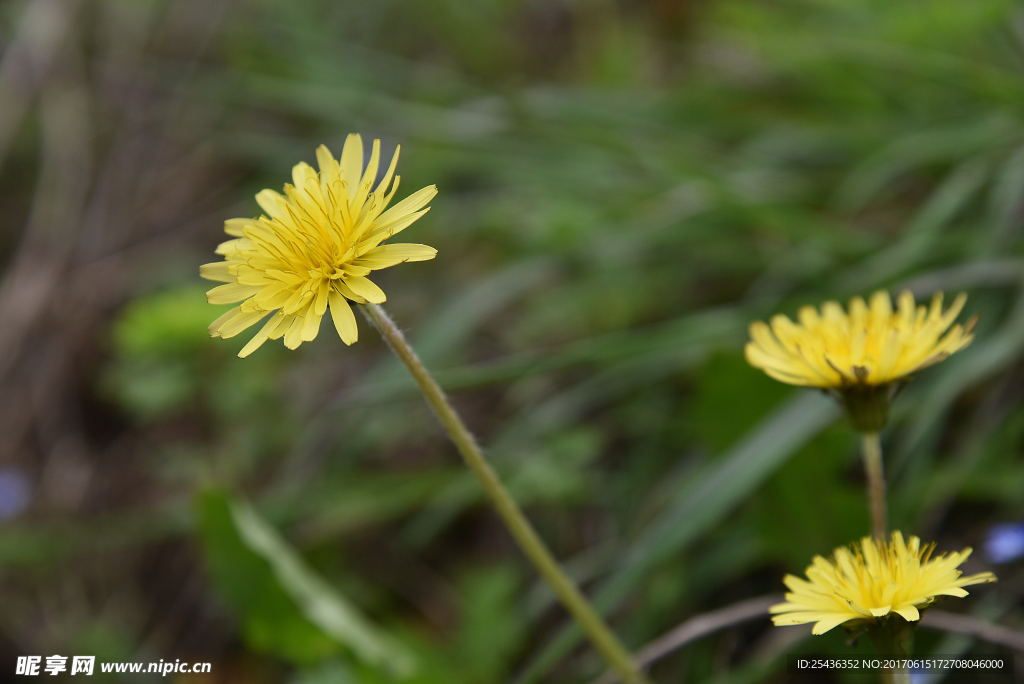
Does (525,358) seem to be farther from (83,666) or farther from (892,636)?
(83,666)

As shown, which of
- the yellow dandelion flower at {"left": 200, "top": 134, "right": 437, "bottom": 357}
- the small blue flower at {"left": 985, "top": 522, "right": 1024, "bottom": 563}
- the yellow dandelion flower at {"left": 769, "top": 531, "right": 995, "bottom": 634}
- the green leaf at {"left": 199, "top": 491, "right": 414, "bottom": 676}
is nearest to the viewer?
the yellow dandelion flower at {"left": 769, "top": 531, "right": 995, "bottom": 634}

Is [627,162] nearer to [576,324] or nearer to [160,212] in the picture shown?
[576,324]

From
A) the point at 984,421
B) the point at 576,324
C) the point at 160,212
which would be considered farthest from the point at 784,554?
the point at 160,212

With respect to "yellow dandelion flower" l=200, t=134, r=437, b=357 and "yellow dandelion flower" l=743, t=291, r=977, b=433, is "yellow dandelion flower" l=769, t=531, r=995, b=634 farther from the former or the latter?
"yellow dandelion flower" l=200, t=134, r=437, b=357

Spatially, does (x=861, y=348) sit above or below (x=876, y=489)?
above

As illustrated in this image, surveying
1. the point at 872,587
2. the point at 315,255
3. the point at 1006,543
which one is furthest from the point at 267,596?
the point at 1006,543

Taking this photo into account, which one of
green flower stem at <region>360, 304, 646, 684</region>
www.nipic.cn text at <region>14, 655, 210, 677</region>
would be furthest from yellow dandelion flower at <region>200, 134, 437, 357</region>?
www.nipic.cn text at <region>14, 655, 210, 677</region>
